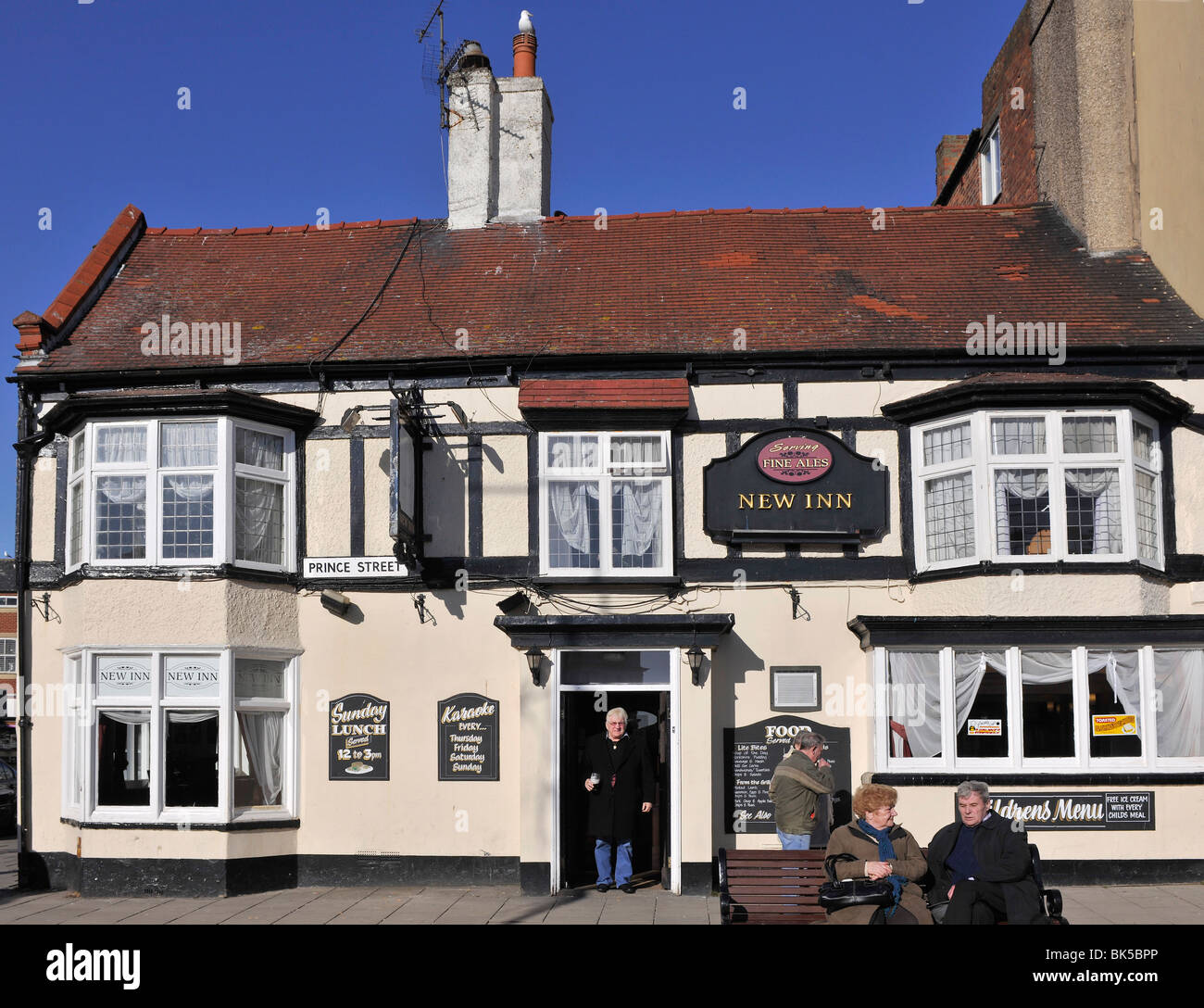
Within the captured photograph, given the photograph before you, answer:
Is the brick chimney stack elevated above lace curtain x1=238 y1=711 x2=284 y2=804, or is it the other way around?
the brick chimney stack

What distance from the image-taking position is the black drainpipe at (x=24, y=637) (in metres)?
14.4

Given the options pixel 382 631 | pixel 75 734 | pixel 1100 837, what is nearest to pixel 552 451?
pixel 382 631

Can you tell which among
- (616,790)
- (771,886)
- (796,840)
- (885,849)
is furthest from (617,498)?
(885,849)

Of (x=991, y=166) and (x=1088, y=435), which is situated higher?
(x=991, y=166)

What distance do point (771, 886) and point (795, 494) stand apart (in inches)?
220

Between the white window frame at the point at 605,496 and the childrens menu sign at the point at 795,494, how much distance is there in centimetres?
46

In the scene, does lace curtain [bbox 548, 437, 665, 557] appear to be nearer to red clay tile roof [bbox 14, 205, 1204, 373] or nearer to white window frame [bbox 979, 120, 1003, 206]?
red clay tile roof [bbox 14, 205, 1204, 373]

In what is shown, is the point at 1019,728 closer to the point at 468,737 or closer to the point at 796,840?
the point at 796,840

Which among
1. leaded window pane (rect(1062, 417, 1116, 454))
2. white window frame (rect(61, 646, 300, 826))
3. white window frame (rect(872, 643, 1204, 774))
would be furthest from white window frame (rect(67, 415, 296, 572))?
leaded window pane (rect(1062, 417, 1116, 454))

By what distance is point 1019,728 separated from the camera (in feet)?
44.6

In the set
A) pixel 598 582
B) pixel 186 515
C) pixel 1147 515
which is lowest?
pixel 598 582

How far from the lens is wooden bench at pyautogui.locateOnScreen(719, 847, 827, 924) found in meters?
9.44

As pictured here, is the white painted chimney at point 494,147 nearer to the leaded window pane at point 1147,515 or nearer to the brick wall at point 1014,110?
the brick wall at point 1014,110

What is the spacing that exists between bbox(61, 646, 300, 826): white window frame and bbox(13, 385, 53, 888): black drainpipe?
521 millimetres
